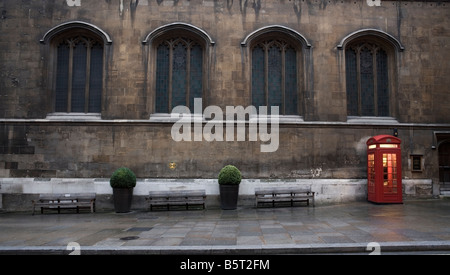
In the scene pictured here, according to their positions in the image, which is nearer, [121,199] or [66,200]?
[121,199]

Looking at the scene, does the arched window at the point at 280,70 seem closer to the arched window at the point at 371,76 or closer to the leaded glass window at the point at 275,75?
the leaded glass window at the point at 275,75

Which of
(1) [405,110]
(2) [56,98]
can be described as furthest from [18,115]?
(1) [405,110]

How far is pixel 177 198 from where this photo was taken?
12461 mm

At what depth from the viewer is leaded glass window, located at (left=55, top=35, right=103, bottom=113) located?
13.8 m

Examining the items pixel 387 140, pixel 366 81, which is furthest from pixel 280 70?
pixel 387 140

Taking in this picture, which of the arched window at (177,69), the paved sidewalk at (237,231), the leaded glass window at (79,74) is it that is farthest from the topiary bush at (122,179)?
the leaded glass window at (79,74)

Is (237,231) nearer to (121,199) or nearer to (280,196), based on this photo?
(280,196)

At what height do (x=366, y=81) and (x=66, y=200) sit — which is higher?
(x=366, y=81)

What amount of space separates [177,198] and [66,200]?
4.23 metres

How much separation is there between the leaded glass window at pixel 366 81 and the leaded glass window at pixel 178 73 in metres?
6.90

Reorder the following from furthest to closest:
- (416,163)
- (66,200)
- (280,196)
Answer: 1. (416,163)
2. (280,196)
3. (66,200)

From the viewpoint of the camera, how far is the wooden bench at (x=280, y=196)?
12.5 metres

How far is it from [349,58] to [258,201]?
25.8 ft

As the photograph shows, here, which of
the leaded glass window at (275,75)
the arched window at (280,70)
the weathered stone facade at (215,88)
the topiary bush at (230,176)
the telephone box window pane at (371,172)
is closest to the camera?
the topiary bush at (230,176)
